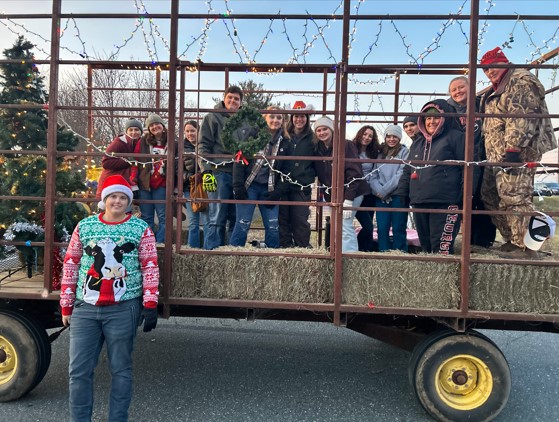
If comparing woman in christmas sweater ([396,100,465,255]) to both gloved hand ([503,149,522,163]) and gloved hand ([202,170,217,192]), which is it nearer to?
gloved hand ([503,149,522,163])

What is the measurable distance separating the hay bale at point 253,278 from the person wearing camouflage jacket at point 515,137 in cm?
181

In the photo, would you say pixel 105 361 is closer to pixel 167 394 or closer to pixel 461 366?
pixel 167 394

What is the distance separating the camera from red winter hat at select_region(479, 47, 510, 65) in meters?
4.04

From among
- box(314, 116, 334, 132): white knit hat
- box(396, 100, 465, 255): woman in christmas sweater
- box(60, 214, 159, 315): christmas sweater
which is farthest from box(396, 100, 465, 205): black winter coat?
box(60, 214, 159, 315): christmas sweater

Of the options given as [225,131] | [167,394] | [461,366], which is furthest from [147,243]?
[461,366]

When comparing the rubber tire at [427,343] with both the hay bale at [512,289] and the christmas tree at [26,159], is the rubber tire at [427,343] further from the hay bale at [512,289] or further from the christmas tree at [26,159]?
the christmas tree at [26,159]

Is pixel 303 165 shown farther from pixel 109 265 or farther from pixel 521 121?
pixel 109 265

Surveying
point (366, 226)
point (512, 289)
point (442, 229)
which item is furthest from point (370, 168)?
point (512, 289)

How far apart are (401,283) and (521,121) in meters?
1.77

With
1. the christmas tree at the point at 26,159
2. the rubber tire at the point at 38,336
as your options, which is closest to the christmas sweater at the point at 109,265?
the rubber tire at the point at 38,336

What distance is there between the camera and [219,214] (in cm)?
471

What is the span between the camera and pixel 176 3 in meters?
3.75

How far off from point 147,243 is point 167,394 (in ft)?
5.35

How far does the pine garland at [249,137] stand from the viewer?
377 centimetres
